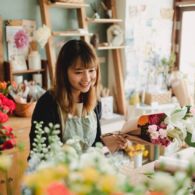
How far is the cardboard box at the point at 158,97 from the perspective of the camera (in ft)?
12.2

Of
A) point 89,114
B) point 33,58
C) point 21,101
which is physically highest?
point 33,58

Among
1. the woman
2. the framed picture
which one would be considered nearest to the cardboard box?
the framed picture

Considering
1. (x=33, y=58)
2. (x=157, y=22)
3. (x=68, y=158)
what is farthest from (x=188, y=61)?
(x=68, y=158)

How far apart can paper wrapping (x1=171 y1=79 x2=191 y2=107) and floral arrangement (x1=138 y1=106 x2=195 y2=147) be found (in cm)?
241

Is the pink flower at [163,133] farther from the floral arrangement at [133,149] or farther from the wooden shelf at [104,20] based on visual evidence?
the wooden shelf at [104,20]

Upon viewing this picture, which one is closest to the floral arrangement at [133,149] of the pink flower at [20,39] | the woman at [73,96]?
the woman at [73,96]

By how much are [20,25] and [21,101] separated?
2.47ft

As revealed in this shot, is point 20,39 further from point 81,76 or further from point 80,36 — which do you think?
point 81,76

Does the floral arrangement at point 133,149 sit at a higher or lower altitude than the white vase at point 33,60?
lower

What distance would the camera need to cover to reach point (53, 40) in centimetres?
322

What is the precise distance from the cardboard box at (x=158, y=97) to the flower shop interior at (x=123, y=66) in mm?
12

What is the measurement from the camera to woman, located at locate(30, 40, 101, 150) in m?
1.48

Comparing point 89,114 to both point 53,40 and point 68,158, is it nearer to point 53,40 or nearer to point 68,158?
point 68,158

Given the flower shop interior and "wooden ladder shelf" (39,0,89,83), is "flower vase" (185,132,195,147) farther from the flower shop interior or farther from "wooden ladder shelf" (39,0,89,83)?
"wooden ladder shelf" (39,0,89,83)
